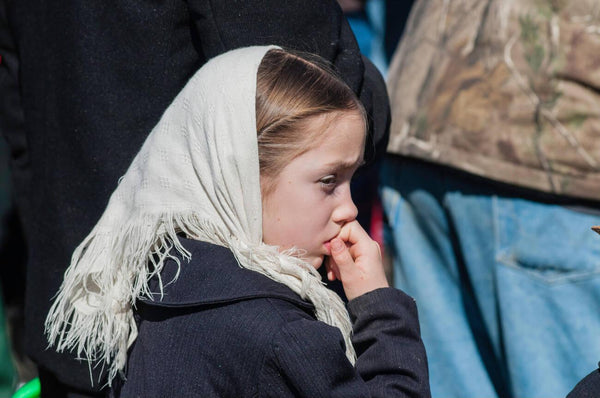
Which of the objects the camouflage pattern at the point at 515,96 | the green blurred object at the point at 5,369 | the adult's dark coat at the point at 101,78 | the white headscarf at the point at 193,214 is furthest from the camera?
the green blurred object at the point at 5,369

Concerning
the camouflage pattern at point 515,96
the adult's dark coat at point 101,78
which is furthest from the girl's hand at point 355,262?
the camouflage pattern at point 515,96

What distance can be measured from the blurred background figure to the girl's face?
0.73m

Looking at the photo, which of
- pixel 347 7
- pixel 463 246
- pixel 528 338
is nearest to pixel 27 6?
pixel 463 246

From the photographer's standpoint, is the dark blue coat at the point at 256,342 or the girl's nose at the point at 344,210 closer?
the dark blue coat at the point at 256,342

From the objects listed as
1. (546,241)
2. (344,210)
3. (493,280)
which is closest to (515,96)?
(546,241)

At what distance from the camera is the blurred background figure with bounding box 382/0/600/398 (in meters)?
1.96

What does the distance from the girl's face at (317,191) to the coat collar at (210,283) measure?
4.4 inches

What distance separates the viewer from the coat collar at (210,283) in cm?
131

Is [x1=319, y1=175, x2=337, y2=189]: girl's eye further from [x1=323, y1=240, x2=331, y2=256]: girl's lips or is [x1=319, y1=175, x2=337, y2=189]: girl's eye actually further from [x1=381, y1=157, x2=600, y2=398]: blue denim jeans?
[x1=381, y1=157, x2=600, y2=398]: blue denim jeans

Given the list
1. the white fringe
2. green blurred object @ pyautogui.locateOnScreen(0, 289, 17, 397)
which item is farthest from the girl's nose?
green blurred object @ pyautogui.locateOnScreen(0, 289, 17, 397)

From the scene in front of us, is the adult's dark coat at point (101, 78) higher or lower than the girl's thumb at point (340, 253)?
higher

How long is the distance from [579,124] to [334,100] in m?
0.83

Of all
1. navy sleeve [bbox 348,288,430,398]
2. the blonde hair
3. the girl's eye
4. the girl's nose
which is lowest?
navy sleeve [bbox 348,288,430,398]

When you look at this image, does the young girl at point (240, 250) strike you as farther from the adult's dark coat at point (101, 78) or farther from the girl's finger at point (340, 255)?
the adult's dark coat at point (101, 78)
